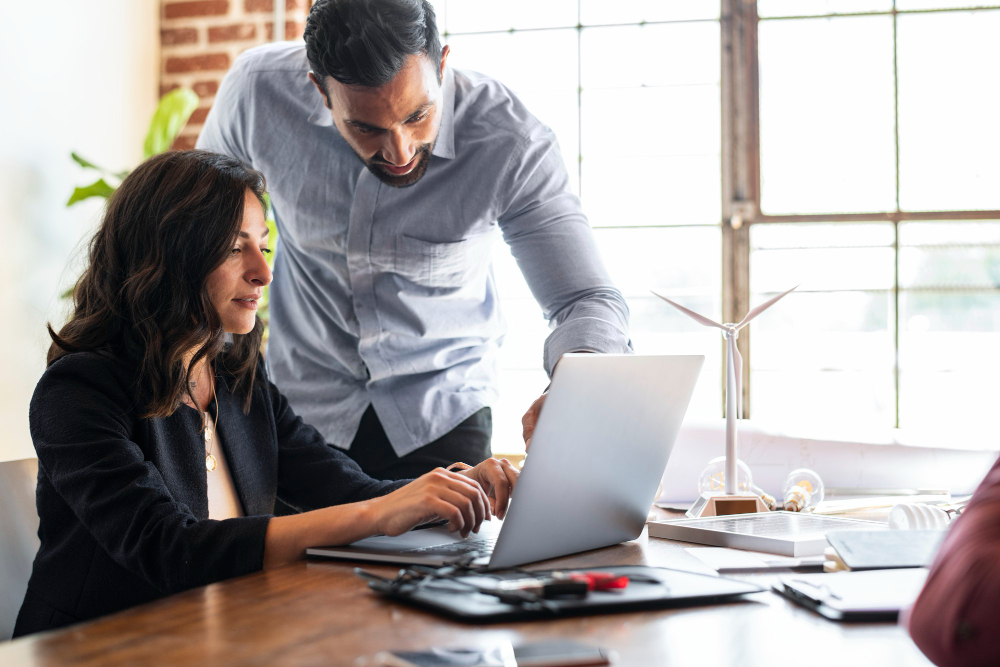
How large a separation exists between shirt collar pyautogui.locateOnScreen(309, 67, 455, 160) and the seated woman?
30 cm

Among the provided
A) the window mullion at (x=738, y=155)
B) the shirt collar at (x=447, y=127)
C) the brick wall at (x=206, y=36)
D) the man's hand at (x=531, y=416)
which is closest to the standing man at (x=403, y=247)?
the shirt collar at (x=447, y=127)

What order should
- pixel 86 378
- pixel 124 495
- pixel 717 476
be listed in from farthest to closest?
pixel 717 476 < pixel 86 378 < pixel 124 495

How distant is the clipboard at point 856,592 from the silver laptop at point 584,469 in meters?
0.24

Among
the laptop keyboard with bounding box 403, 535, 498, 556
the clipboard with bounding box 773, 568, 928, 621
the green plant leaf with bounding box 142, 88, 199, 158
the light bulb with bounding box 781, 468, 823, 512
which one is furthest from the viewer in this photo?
the green plant leaf with bounding box 142, 88, 199, 158

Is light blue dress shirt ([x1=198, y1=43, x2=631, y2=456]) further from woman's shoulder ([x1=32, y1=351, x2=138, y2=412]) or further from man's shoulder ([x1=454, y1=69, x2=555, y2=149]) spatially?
woman's shoulder ([x1=32, y1=351, x2=138, y2=412])

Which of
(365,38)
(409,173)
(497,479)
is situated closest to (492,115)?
(409,173)

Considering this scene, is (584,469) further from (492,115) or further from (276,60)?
(276,60)

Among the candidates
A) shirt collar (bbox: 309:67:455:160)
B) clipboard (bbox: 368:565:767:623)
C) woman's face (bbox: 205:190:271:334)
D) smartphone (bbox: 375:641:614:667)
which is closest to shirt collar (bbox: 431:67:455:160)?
shirt collar (bbox: 309:67:455:160)

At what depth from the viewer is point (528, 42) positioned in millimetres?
3451

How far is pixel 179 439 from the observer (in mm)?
1427

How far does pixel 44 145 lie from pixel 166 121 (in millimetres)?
357

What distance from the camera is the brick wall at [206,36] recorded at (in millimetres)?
3273

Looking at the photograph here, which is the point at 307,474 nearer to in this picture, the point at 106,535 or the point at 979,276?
the point at 106,535

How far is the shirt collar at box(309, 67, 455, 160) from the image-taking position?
1.84 meters
